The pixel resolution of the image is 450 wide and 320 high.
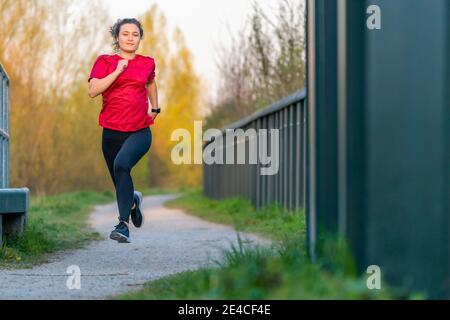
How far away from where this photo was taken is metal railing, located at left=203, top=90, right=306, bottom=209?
42.5ft

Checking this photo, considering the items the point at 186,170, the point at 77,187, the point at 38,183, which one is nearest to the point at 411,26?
the point at 38,183

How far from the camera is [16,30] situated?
72.4 ft

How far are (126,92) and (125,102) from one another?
0.26ft

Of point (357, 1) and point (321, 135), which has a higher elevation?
point (357, 1)

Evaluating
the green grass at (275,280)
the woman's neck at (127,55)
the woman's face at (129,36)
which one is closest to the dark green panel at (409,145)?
the green grass at (275,280)

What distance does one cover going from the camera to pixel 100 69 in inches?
305

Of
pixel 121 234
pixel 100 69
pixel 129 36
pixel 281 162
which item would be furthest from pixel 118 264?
pixel 281 162

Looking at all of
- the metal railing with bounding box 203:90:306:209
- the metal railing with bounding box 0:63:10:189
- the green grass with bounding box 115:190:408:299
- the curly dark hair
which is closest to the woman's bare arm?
the curly dark hair

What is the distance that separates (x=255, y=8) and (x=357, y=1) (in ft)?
45.4

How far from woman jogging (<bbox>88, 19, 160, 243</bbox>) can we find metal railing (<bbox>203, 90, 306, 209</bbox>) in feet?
14.5

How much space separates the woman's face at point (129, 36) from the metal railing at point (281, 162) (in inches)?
183

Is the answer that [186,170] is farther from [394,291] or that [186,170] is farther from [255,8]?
[394,291]

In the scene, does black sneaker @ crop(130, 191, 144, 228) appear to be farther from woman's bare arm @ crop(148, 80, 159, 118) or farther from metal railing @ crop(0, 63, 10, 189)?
metal railing @ crop(0, 63, 10, 189)
